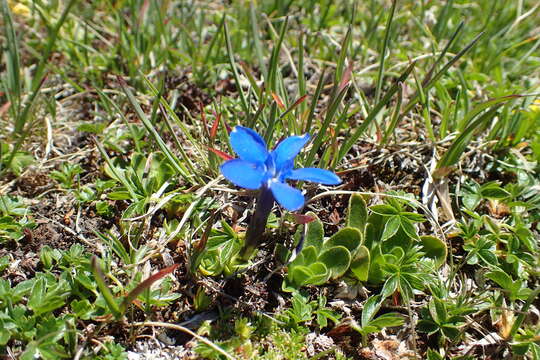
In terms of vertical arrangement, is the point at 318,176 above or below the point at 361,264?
above

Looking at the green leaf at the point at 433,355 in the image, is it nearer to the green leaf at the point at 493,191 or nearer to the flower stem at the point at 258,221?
the flower stem at the point at 258,221

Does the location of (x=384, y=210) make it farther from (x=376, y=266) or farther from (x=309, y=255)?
(x=309, y=255)

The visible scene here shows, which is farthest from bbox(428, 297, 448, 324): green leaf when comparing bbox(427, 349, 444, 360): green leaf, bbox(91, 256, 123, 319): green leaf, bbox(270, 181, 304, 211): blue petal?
bbox(91, 256, 123, 319): green leaf

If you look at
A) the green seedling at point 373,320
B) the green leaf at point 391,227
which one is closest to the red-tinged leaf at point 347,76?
the green leaf at point 391,227

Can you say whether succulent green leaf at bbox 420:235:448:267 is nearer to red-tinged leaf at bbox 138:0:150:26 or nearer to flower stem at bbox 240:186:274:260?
flower stem at bbox 240:186:274:260

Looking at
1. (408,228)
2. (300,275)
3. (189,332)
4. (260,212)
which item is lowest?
(189,332)

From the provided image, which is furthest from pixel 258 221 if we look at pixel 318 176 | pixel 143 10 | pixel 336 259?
pixel 143 10
